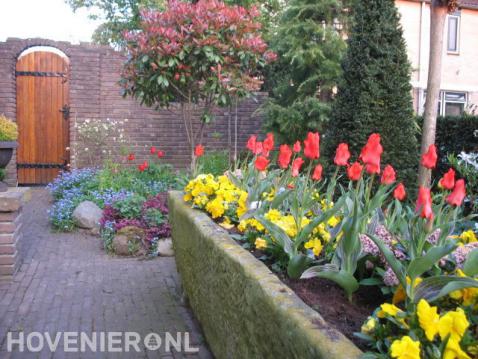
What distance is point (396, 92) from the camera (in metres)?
7.15

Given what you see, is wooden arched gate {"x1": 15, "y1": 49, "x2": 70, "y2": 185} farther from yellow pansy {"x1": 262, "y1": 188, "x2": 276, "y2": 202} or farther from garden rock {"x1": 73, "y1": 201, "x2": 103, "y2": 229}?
yellow pansy {"x1": 262, "y1": 188, "x2": 276, "y2": 202}

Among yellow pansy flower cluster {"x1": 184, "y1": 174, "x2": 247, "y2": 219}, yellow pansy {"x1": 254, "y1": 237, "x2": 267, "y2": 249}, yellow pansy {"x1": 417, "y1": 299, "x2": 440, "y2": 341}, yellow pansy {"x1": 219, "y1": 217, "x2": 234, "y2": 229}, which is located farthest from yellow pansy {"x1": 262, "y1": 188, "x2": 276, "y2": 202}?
yellow pansy {"x1": 417, "y1": 299, "x2": 440, "y2": 341}

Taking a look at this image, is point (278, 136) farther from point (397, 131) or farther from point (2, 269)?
point (2, 269)

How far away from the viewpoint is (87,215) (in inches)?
283

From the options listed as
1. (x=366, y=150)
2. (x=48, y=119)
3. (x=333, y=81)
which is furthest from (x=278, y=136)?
(x=366, y=150)

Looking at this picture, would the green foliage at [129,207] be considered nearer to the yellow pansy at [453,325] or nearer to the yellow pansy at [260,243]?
the yellow pansy at [260,243]

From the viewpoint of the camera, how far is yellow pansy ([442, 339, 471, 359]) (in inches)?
50.4

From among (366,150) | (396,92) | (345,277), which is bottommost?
(345,277)

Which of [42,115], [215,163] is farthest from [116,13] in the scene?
[215,163]

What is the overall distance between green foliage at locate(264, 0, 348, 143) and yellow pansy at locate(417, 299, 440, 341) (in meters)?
8.25

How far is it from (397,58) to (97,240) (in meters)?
4.88

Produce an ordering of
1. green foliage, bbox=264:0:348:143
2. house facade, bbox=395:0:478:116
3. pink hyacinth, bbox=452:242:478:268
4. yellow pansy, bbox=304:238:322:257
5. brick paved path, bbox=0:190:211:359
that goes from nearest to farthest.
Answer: pink hyacinth, bbox=452:242:478:268
yellow pansy, bbox=304:238:322:257
brick paved path, bbox=0:190:211:359
green foliage, bbox=264:0:348:143
house facade, bbox=395:0:478:116

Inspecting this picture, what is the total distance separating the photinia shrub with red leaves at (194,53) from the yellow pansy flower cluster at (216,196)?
9.95 ft

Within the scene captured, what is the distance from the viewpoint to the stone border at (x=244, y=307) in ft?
5.09
